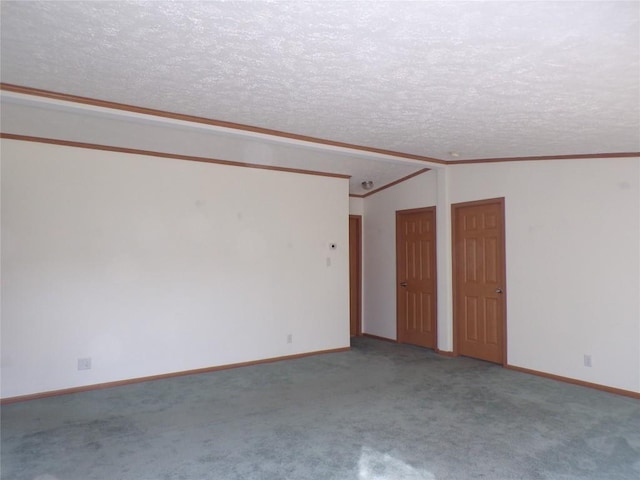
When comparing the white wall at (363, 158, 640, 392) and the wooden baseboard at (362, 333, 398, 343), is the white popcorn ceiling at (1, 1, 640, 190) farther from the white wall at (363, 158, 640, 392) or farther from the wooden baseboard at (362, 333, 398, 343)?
the wooden baseboard at (362, 333, 398, 343)

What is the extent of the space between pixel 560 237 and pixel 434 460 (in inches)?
117

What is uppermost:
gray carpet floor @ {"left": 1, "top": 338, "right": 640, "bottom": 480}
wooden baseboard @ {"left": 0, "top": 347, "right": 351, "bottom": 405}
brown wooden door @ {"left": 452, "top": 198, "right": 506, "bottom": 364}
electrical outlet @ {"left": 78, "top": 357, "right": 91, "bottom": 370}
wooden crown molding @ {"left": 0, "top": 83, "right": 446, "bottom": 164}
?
wooden crown molding @ {"left": 0, "top": 83, "right": 446, "bottom": 164}

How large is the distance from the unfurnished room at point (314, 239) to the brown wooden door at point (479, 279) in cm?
3

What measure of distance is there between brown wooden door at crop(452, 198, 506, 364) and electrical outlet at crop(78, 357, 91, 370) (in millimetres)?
4294

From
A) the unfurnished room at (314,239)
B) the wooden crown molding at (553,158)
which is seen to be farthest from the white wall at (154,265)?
the wooden crown molding at (553,158)

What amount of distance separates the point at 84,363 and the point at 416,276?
431cm

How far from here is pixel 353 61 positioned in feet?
8.77

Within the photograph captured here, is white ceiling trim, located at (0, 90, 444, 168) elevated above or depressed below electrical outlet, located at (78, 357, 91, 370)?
above

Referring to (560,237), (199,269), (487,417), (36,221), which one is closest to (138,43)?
(36,221)

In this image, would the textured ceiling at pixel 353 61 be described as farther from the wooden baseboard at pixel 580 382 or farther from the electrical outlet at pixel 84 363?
the electrical outlet at pixel 84 363

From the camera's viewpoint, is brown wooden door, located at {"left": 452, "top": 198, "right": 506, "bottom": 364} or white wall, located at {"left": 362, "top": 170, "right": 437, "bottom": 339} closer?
brown wooden door, located at {"left": 452, "top": 198, "right": 506, "bottom": 364}

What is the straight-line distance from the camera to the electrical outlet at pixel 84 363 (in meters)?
4.37

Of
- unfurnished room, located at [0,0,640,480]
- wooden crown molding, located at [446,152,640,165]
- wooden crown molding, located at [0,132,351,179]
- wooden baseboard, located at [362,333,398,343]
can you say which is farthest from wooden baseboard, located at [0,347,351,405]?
wooden crown molding, located at [446,152,640,165]

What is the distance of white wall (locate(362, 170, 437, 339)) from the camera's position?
6596mm
